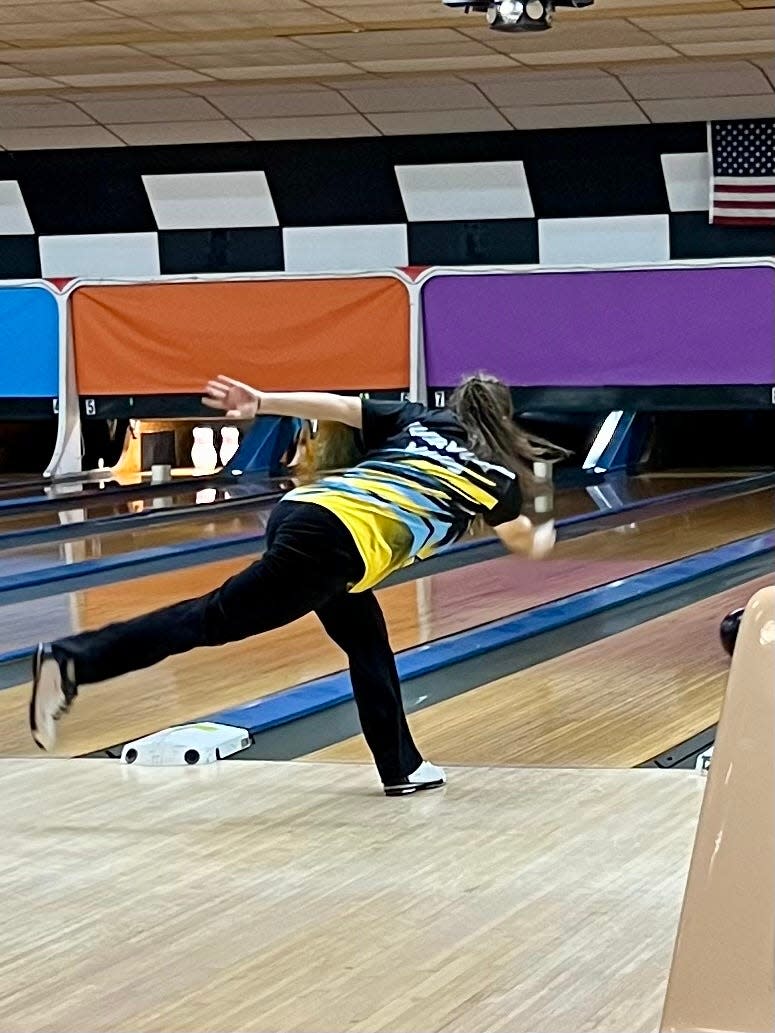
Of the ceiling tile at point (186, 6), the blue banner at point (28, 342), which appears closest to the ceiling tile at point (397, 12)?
the ceiling tile at point (186, 6)

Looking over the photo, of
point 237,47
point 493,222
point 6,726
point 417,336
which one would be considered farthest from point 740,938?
point 493,222

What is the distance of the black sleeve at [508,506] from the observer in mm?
3260

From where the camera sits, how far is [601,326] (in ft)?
27.2

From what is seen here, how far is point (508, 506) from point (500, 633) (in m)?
1.54

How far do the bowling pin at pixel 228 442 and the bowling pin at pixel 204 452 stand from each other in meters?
0.05

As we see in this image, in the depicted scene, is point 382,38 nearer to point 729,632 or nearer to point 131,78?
point 131,78

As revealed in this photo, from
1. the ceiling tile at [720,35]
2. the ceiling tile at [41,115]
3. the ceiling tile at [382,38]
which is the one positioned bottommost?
the ceiling tile at [41,115]

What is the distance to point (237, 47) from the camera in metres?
7.26

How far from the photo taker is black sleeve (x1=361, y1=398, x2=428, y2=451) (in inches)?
132

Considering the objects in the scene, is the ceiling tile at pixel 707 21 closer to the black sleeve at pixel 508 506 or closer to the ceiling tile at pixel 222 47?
the ceiling tile at pixel 222 47

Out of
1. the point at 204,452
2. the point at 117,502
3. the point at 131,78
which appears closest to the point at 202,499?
the point at 117,502

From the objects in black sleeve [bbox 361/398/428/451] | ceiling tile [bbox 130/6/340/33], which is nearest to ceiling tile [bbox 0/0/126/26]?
ceiling tile [bbox 130/6/340/33]

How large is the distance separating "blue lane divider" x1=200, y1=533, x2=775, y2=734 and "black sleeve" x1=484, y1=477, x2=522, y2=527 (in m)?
0.81

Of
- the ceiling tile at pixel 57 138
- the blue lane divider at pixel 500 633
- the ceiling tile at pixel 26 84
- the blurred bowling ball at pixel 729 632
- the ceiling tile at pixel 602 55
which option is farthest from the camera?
the ceiling tile at pixel 57 138
